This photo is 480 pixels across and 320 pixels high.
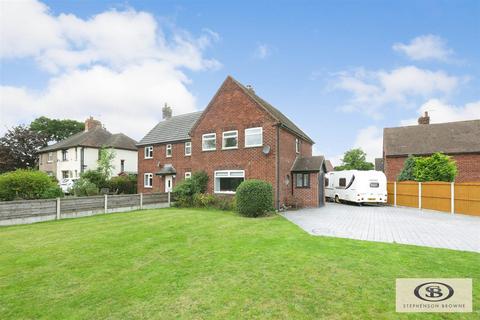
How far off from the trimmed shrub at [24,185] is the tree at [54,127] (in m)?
49.1

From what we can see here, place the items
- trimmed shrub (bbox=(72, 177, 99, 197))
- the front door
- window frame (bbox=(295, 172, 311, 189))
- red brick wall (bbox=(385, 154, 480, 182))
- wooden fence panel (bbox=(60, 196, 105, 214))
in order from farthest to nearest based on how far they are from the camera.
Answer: the front door → red brick wall (bbox=(385, 154, 480, 182)) → trimmed shrub (bbox=(72, 177, 99, 197)) → window frame (bbox=(295, 172, 311, 189)) → wooden fence panel (bbox=(60, 196, 105, 214))

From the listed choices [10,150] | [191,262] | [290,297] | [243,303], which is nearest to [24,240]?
[191,262]

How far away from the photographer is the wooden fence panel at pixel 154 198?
19078mm

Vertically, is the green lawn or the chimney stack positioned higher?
the chimney stack

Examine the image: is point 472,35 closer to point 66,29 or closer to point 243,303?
point 243,303

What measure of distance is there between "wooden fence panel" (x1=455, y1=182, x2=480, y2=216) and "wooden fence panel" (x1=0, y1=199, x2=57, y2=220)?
23.3 m

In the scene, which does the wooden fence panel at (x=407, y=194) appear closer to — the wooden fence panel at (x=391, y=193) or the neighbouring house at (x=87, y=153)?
the wooden fence panel at (x=391, y=193)

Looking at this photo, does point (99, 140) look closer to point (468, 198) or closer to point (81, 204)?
point (81, 204)

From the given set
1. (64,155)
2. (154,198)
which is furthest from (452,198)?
(64,155)

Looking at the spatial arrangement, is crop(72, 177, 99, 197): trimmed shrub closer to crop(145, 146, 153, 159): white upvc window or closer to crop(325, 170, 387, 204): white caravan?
crop(145, 146, 153, 159): white upvc window

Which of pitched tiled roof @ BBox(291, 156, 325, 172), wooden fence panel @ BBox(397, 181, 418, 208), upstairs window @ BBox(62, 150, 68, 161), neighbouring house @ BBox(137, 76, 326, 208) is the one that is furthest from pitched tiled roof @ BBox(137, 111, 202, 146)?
wooden fence panel @ BBox(397, 181, 418, 208)

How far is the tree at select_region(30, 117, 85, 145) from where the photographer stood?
2232 inches

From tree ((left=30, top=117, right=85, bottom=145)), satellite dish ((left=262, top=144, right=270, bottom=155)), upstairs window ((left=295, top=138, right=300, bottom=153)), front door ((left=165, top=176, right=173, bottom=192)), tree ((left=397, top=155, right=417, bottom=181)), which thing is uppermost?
tree ((left=30, top=117, right=85, bottom=145))

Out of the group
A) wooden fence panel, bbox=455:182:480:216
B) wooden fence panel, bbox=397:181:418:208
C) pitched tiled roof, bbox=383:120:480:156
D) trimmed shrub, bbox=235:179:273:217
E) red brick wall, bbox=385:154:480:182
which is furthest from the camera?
pitched tiled roof, bbox=383:120:480:156
